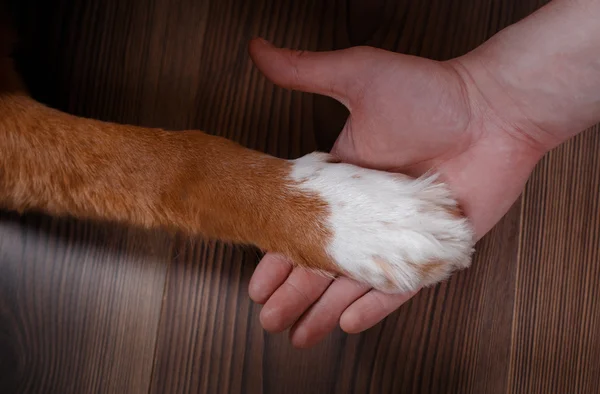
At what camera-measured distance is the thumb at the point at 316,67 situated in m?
1.17

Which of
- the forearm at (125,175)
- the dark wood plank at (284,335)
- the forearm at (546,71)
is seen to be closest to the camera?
the forearm at (125,175)

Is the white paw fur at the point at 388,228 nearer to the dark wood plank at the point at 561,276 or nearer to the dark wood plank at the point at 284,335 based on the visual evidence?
the dark wood plank at the point at 284,335

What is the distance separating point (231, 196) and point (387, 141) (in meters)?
0.38

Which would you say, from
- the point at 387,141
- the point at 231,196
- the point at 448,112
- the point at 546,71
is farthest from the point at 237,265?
the point at 546,71

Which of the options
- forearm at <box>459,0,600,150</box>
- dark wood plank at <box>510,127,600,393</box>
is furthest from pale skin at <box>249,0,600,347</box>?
dark wood plank at <box>510,127,600,393</box>

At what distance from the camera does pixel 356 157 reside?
1247mm

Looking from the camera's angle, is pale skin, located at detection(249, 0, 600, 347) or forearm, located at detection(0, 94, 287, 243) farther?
pale skin, located at detection(249, 0, 600, 347)

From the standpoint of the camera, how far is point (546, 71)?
3.87 ft

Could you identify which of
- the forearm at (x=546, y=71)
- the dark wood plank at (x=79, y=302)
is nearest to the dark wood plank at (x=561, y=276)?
the forearm at (x=546, y=71)

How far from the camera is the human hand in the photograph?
3.83 feet

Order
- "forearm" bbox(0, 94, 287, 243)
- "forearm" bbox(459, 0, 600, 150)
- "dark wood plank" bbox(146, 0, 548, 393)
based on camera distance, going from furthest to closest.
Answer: "dark wood plank" bbox(146, 0, 548, 393) < "forearm" bbox(459, 0, 600, 150) < "forearm" bbox(0, 94, 287, 243)

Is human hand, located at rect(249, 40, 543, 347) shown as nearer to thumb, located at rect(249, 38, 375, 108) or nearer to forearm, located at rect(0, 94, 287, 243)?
thumb, located at rect(249, 38, 375, 108)

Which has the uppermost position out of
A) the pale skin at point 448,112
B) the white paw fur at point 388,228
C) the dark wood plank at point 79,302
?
the pale skin at point 448,112

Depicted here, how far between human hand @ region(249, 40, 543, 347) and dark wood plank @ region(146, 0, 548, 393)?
Result: 20 centimetres
